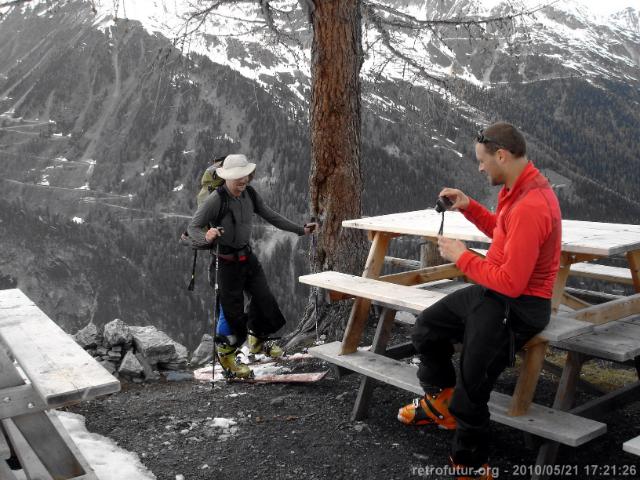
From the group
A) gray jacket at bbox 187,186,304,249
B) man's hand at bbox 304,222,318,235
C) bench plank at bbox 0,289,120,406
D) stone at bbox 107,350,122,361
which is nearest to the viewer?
bench plank at bbox 0,289,120,406

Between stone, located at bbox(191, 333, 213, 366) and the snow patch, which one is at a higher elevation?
the snow patch

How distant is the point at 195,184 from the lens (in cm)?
14600

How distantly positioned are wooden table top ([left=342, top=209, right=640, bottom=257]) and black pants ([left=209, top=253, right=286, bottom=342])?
4.67 feet

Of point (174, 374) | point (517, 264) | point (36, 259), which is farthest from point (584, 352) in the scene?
point (36, 259)

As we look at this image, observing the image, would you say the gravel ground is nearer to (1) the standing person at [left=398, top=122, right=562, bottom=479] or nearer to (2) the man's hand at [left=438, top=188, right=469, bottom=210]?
(1) the standing person at [left=398, top=122, right=562, bottom=479]

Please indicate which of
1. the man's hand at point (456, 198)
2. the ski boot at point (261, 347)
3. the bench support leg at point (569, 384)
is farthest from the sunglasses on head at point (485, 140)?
the ski boot at point (261, 347)

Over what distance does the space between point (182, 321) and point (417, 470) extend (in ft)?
301

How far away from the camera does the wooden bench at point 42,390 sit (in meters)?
3.33

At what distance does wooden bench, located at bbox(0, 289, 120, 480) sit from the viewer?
333 cm

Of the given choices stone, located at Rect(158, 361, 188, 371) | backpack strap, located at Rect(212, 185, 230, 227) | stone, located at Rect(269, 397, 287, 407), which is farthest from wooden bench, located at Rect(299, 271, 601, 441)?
stone, located at Rect(158, 361, 188, 371)

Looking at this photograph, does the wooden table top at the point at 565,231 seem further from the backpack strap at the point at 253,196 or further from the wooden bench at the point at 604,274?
the backpack strap at the point at 253,196

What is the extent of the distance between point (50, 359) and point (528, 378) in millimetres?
2960

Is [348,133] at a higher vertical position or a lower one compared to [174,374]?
higher

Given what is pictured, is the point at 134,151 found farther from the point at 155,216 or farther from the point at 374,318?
the point at 374,318
